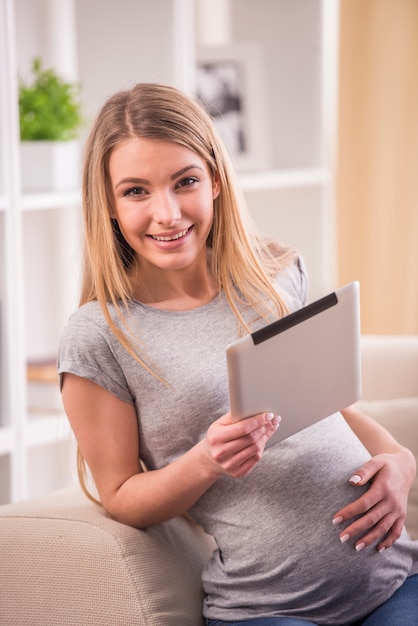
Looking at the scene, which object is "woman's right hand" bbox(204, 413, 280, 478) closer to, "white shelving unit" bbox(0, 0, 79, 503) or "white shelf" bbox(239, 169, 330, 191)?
"white shelving unit" bbox(0, 0, 79, 503)

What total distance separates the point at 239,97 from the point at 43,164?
0.75 meters

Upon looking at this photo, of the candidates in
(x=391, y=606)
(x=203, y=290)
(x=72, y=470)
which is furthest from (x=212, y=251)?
(x=72, y=470)

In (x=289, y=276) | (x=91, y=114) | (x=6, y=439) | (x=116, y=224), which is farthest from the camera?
(x=91, y=114)

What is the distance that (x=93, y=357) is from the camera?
4.30 ft

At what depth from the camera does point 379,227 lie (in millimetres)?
3141

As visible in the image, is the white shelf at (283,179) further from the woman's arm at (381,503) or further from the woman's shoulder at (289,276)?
the woman's arm at (381,503)

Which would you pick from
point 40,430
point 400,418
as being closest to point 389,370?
point 400,418

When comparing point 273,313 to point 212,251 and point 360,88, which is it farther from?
point 360,88

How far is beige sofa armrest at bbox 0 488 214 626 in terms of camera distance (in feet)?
4.22

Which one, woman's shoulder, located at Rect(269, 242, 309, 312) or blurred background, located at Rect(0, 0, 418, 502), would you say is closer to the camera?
woman's shoulder, located at Rect(269, 242, 309, 312)

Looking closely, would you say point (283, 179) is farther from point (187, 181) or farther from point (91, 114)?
point (187, 181)

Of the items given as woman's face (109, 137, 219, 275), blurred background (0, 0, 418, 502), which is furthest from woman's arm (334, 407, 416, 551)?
blurred background (0, 0, 418, 502)

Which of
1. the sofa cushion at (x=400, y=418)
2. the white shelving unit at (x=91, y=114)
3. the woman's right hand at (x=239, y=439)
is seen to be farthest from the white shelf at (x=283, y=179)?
the woman's right hand at (x=239, y=439)

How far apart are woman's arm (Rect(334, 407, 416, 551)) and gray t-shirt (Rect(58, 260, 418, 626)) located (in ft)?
0.07
